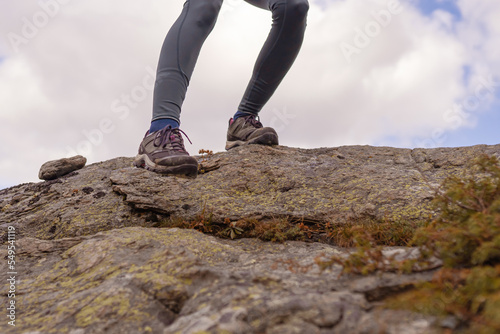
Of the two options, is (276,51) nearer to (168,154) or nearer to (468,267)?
(168,154)

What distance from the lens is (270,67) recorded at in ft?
19.4

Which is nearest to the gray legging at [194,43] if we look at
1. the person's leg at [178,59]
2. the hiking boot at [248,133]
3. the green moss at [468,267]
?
the person's leg at [178,59]

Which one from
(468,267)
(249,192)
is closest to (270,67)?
(249,192)

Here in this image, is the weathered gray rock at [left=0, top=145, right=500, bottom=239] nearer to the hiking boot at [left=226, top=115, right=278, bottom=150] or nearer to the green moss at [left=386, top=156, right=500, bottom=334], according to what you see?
the hiking boot at [left=226, top=115, right=278, bottom=150]

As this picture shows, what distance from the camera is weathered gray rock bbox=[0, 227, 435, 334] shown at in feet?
5.23

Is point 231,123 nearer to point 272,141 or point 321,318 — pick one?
point 272,141

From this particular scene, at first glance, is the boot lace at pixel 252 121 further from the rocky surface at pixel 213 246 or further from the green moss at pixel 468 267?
the green moss at pixel 468 267

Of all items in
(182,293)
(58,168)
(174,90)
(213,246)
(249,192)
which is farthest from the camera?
(58,168)

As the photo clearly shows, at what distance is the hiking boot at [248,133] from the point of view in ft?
19.5

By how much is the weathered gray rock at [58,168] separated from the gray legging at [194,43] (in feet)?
7.03

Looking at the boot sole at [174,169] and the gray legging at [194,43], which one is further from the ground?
the gray legging at [194,43]

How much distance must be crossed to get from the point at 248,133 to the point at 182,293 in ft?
14.1

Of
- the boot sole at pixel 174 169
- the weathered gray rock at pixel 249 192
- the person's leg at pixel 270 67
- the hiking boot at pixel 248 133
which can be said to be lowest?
the weathered gray rock at pixel 249 192

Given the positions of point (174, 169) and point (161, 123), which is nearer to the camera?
point (174, 169)
